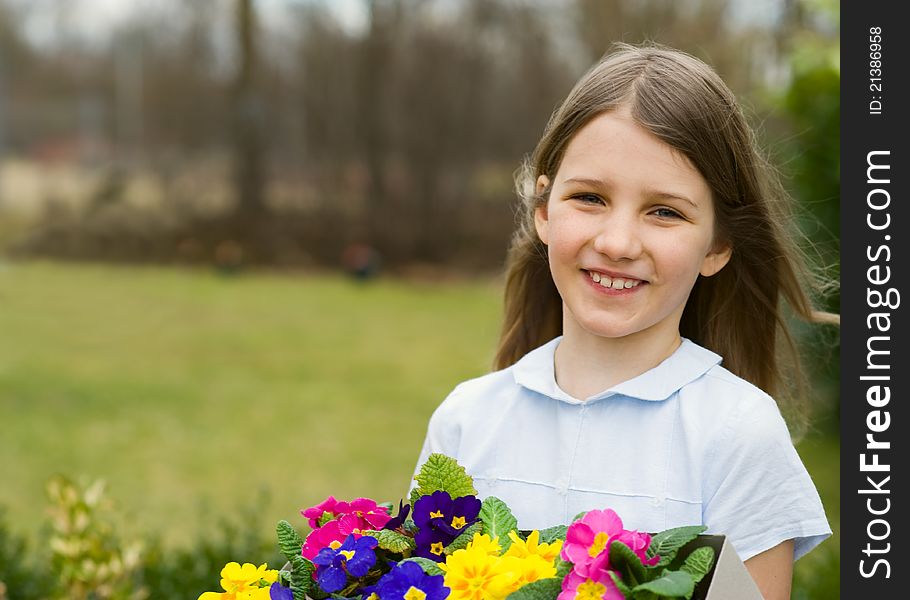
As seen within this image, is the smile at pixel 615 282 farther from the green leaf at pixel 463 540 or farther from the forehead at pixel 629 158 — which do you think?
the green leaf at pixel 463 540

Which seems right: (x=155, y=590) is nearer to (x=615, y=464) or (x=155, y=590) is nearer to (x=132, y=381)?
(x=615, y=464)

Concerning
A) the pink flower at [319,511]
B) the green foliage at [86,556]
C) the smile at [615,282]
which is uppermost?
the smile at [615,282]

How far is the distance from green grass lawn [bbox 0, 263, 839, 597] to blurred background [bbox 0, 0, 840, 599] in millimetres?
33

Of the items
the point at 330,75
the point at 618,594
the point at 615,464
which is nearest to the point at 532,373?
the point at 615,464

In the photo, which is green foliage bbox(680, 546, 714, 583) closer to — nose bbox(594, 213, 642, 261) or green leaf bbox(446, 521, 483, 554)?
green leaf bbox(446, 521, 483, 554)

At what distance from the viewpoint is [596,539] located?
1441mm

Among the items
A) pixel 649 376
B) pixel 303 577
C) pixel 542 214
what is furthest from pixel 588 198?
pixel 303 577

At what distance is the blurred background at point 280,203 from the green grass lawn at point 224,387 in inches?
1.3

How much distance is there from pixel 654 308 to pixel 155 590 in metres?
2.44

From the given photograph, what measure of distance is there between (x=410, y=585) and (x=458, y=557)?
7cm

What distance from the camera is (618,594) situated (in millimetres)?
1393

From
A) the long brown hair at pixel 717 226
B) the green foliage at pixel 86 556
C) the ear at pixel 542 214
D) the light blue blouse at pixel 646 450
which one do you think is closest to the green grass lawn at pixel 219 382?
the green foliage at pixel 86 556

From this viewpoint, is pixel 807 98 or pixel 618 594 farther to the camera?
pixel 807 98

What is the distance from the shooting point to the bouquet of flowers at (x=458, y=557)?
4.66 ft
